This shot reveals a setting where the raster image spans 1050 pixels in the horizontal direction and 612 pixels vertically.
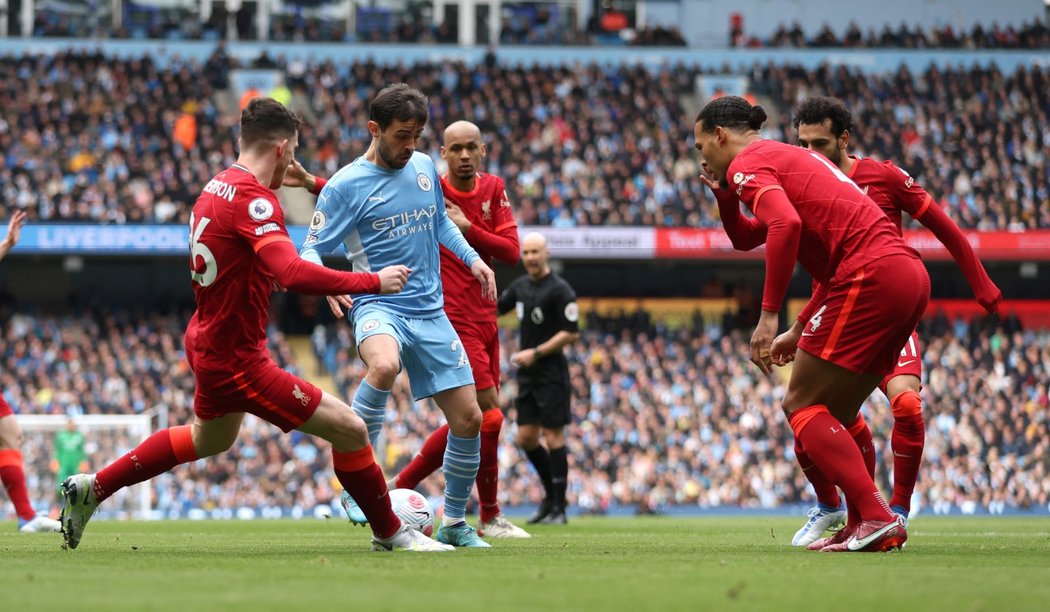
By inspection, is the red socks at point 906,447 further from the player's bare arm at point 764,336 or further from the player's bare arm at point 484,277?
the player's bare arm at point 484,277

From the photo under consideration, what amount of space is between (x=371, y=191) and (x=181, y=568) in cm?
267

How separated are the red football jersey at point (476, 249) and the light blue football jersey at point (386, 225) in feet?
4.33

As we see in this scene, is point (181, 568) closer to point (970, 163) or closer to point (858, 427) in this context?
point (858, 427)

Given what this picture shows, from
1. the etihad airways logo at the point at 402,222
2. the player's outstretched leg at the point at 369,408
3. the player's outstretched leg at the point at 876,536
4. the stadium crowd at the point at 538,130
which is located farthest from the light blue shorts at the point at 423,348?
the stadium crowd at the point at 538,130

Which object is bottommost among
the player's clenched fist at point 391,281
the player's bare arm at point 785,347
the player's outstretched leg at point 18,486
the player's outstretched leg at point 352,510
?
the player's outstretched leg at point 18,486

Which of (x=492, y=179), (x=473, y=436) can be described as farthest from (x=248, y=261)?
(x=492, y=179)

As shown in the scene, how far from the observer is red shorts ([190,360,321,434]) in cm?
635

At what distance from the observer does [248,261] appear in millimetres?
6414

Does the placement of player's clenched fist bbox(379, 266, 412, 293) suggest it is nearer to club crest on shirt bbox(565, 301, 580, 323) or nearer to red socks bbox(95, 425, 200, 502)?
red socks bbox(95, 425, 200, 502)

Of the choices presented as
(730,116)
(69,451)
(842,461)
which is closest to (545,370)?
(730,116)

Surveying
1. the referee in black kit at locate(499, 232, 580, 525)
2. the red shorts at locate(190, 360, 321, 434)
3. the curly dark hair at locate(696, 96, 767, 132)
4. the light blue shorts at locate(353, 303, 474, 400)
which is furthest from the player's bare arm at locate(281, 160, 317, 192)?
the referee in black kit at locate(499, 232, 580, 525)

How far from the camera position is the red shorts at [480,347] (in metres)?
8.91

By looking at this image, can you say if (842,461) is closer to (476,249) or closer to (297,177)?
(476,249)

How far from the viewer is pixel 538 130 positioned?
104ft
